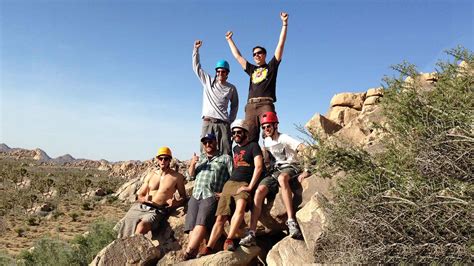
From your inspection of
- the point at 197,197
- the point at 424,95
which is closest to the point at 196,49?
the point at 197,197

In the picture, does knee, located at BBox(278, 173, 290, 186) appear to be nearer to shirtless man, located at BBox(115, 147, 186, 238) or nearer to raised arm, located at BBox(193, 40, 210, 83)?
shirtless man, located at BBox(115, 147, 186, 238)

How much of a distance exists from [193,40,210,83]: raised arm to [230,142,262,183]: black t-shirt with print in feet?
6.82

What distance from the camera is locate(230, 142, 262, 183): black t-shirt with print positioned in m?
6.84

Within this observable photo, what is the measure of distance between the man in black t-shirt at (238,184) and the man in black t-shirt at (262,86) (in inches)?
20.8

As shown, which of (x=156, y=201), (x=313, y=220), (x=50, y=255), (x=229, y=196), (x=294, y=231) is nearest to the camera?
(x=313, y=220)

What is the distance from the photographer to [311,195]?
6.86 meters

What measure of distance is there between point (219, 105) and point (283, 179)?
7.63ft

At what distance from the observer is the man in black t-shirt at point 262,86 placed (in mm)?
7633

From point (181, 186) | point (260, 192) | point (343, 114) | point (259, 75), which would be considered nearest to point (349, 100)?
point (343, 114)

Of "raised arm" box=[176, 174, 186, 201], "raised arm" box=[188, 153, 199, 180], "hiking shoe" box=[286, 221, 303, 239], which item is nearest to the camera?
"hiking shoe" box=[286, 221, 303, 239]

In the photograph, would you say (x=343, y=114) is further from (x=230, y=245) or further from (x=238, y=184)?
(x=230, y=245)

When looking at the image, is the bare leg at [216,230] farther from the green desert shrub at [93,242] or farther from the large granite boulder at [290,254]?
the green desert shrub at [93,242]

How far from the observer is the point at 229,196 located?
6.64 meters

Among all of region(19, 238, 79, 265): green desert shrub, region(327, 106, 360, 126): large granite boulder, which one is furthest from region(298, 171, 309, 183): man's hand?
region(327, 106, 360, 126): large granite boulder
